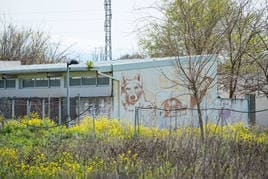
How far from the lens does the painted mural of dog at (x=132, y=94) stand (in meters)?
22.0

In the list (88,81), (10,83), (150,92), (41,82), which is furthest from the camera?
(10,83)

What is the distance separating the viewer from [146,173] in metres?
6.66

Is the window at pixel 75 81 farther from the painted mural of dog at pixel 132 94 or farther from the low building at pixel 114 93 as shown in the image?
the painted mural of dog at pixel 132 94

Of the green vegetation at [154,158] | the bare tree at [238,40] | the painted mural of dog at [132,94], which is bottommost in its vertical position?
the green vegetation at [154,158]

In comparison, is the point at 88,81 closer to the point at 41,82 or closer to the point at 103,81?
the point at 103,81

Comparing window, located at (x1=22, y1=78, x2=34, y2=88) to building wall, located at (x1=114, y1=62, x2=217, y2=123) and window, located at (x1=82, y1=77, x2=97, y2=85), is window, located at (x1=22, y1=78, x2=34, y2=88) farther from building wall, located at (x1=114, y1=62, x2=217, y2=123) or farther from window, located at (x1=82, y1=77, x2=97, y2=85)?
building wall, located at (x1=114, y1=62, x2=217, y2=123)

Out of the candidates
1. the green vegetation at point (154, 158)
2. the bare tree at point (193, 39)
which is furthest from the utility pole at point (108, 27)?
the green vegetation at point (154, 158)

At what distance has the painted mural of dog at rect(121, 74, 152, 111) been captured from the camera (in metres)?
22.0

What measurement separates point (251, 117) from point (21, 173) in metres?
15.7

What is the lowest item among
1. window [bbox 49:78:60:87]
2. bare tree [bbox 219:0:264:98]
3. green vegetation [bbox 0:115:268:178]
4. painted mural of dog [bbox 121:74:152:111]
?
green vegetation [bbox 0:115:268:178]

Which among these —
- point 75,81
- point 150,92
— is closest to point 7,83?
point 75,81

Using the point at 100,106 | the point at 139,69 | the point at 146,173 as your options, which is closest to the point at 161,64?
the point at 139,69

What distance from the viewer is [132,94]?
22.1 m

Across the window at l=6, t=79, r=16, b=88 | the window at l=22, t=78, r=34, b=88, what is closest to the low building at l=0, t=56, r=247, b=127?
the window at l=22, t=78, r=34, b=88
